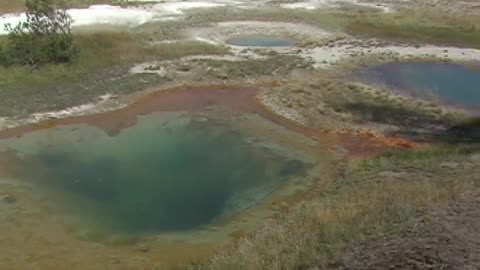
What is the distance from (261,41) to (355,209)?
25.1m

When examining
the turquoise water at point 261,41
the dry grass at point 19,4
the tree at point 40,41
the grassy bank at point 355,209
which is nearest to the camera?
the grassy bank at point 355,209

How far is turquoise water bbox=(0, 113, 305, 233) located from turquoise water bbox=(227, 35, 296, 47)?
12.4 m

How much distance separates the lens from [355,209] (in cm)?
1553

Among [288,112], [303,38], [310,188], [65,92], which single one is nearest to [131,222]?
[310,188]

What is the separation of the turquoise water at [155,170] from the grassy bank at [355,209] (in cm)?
270

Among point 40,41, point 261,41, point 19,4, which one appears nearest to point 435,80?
point 261,41

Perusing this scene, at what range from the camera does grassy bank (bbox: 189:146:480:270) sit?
12.8 m

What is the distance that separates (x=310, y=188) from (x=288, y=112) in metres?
7.71

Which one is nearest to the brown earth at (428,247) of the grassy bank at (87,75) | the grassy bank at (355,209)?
the grassy bank at (355,209)

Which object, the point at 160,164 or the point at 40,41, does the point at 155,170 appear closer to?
the point at 160,164

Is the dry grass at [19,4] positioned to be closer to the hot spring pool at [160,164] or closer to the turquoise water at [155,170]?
the hot spring pool at [160,164]

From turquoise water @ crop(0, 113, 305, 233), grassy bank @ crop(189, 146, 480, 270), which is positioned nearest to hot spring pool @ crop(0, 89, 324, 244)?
turquoise water @ crop(0, 113, 305, 233)

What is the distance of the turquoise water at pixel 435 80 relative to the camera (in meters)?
29.9

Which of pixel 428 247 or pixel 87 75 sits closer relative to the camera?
pixel 428 247
